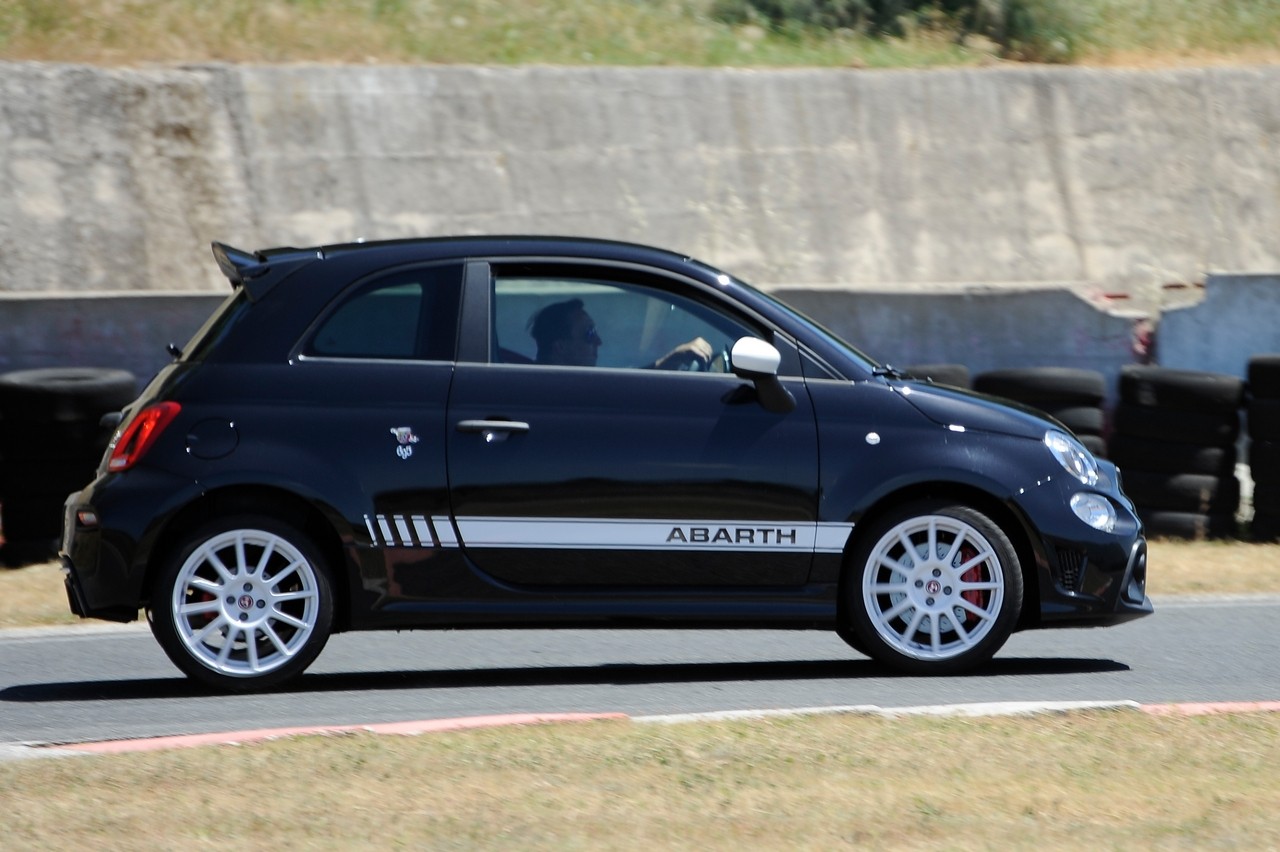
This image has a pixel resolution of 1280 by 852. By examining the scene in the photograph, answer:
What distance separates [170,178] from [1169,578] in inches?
537

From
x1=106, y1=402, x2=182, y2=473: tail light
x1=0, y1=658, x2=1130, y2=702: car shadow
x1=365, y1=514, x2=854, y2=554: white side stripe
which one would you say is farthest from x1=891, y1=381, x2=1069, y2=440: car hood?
x1=106, y1=402, x2=182, y2=473: tail light

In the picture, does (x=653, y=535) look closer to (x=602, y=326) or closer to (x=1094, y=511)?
(x=602, y=326)

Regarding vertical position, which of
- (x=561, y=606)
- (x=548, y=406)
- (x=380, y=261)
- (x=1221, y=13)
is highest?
(x=1221, y=13)

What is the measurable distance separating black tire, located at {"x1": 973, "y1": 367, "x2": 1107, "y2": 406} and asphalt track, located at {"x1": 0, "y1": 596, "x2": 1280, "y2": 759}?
2686 mm

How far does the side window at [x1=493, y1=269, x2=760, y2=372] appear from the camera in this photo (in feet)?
23.2

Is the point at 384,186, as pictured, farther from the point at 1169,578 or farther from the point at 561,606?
the point at 561,606

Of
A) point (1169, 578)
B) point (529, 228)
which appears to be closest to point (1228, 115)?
point (529, 228)

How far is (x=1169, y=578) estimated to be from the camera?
A: 34.9 feet

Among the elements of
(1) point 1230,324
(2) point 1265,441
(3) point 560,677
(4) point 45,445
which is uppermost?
(1) point 1230,324

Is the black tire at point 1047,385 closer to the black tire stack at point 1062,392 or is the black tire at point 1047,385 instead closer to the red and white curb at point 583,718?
the black tire stack at point 1062,392

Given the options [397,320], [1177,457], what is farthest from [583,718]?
[1177,457]

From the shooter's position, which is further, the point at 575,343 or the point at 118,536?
the point at 575,343

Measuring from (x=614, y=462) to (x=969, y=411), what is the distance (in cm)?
147

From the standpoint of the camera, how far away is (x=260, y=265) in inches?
282
